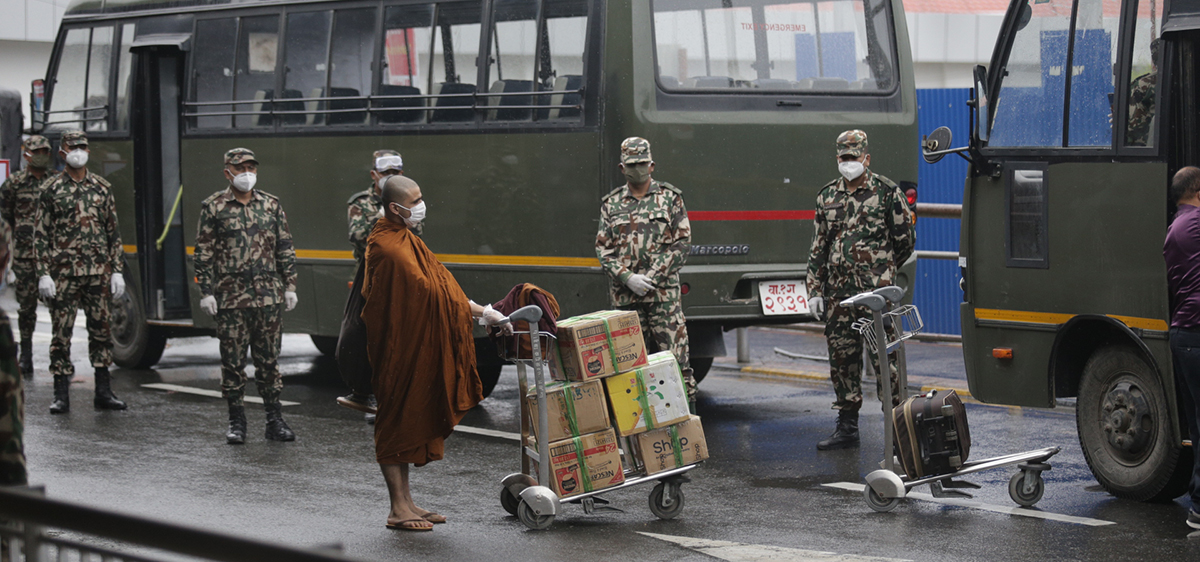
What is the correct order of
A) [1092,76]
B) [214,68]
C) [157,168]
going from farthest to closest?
[157,168], [214,68], [1092,76]

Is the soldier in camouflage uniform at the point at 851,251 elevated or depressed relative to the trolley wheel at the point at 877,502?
elevated

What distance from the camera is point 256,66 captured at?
12.1 metres

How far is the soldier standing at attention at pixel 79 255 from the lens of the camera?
1073 cm

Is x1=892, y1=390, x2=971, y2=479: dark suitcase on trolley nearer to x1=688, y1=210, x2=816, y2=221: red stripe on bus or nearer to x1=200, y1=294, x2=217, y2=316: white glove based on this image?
x1=688, y1=210, x2=816, y2=221: red stripe on bus

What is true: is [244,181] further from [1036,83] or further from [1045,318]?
[1045,318]

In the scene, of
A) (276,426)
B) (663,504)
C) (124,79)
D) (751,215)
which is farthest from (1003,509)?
(124,79)

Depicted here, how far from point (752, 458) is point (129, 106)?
7.27 metres

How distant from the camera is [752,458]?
8711mm

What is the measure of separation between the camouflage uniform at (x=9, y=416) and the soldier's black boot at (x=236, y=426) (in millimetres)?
5465

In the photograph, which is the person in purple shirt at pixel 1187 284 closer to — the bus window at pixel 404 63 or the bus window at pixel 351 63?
the bus window at pixel 404 63

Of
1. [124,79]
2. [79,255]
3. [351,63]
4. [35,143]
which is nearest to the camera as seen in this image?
[79,255]

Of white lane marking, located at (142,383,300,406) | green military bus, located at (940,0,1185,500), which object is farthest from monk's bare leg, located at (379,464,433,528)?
white lane marking, located at (142,383,300,406)

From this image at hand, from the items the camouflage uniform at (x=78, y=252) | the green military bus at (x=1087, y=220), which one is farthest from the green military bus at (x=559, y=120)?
the green military bus at (x=1087, y=220)

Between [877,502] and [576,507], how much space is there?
4.90 ft
